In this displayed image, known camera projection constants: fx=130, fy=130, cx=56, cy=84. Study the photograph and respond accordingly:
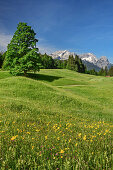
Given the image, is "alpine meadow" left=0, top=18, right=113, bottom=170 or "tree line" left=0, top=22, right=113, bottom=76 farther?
"tree line" left=0, top=22, right=113, bottom=76

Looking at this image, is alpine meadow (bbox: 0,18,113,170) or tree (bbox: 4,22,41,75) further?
tree (bbox: 4,22,41,75)

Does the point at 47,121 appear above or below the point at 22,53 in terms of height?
below

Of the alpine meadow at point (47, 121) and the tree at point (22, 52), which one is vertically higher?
the tree at point (22, 52)

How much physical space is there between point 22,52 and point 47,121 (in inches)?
1341

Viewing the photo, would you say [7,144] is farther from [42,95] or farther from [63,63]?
[63,63]

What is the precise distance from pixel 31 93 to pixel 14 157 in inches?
692

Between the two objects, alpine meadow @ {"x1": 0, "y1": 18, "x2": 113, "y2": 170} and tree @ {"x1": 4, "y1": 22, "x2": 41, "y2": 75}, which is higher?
tree @ {"x1": 4, "y1": 22, "x2": 41, "y2": 75}

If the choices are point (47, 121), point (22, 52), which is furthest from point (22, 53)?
point (47, 121)

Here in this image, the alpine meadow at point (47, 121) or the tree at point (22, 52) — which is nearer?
the alpine meadow at point (47, 121)

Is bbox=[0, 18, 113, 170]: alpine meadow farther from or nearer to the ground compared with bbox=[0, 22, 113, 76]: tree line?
nearer to the ground

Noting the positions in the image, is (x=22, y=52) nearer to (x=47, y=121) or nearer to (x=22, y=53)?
(x=22, y=53)

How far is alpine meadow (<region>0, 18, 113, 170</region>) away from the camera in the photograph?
2857 millimetres

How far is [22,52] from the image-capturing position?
37656 mm

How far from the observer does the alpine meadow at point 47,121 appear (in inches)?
112
